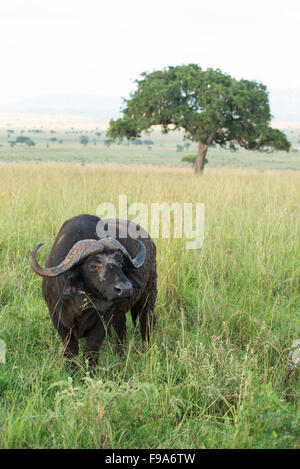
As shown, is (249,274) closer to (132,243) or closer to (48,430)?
(132,243)

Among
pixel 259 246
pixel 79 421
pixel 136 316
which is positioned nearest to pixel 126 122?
pixel 259 246

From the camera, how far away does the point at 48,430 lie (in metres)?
2.44

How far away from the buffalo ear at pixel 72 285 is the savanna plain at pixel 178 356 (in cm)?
56

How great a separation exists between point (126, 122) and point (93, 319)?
17.5 m

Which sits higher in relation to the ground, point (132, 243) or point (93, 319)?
point (132, 243)

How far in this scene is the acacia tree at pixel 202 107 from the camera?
18375 mm

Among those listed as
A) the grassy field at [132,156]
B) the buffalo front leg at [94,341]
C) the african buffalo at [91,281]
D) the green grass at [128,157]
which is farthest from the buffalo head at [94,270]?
the green grass at [128,157]

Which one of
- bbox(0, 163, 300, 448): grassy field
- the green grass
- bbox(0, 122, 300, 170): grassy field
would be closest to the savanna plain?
bbox(0, 163, 300, 448): grassy field

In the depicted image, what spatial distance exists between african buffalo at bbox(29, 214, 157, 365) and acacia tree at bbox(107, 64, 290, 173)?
15.3m

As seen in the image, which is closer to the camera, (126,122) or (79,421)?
(79,421)

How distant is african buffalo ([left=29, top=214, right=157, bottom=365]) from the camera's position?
9.66ft
